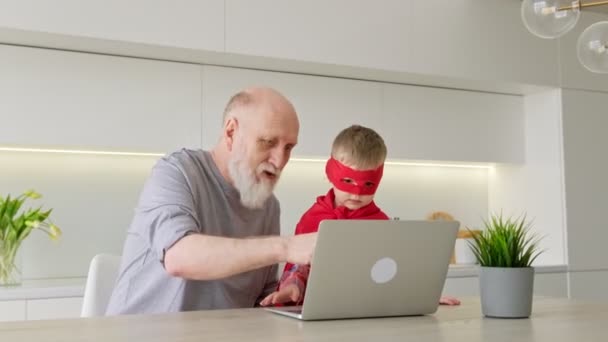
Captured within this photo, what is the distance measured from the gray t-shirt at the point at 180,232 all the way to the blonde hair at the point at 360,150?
12.9 inches

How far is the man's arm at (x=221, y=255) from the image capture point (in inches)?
61.2

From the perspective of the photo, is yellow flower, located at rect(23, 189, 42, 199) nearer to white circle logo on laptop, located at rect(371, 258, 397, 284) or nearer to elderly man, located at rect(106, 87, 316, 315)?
elderly man, located at rect(106, 87, 316, 315)

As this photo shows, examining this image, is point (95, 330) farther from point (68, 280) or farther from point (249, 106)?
point (68, 280)

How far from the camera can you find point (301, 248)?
1.50 m

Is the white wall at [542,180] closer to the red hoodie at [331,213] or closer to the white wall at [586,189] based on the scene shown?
the white wall at [586,189]

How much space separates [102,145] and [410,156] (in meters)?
1.60

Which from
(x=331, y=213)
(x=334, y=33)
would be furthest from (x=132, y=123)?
(x=331, y=213)

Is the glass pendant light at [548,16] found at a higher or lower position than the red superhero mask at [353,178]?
higher

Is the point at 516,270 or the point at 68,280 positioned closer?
the point at 516,270

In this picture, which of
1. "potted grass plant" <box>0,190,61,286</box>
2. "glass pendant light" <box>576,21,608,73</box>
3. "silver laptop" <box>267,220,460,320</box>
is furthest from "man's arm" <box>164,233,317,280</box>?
"potted grass plant" <box>0,190,61,286</box>

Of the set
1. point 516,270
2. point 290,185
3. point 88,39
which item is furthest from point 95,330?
point 290,185

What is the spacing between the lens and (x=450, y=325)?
1.43 m

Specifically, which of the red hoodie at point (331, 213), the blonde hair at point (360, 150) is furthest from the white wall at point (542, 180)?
the blonde hair at point (360, 150)

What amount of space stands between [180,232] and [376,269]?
0.47 m
